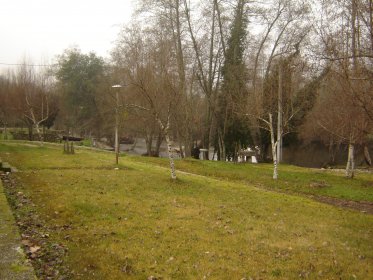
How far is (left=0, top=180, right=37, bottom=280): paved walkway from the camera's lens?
19.0 feet

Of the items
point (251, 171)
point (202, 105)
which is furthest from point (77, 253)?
point (202, 105)

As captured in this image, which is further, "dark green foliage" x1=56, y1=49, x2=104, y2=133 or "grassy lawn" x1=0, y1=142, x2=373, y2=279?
"dark green foliage" x1=56, y1=49, x2=104, y2=133

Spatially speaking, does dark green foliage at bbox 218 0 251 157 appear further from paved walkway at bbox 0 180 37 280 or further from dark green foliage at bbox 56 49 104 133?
paved walkway at bbox 0 180 37 280

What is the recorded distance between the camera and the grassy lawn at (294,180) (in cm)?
1773

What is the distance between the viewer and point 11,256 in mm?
6473

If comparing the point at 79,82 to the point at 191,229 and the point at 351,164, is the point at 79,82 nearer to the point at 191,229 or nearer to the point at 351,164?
the point at 351,164

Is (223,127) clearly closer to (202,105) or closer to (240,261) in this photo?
(202,105)

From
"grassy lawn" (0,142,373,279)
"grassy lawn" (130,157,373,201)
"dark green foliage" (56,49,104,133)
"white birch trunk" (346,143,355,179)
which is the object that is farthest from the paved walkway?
"dark green foliage" (56,49,104,133)

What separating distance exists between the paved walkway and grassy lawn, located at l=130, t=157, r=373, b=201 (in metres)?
13.9

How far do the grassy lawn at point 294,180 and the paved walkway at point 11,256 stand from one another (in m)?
13.9

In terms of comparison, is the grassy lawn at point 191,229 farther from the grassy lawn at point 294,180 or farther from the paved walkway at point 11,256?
the paved walkway at point 11,256

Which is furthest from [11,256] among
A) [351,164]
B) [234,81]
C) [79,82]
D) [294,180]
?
[79,82]

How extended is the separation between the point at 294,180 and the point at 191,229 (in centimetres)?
1199

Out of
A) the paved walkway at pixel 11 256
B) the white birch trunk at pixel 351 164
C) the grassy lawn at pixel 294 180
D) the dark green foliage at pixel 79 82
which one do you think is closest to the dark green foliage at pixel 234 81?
the grassy lawn at pixel 294 180
